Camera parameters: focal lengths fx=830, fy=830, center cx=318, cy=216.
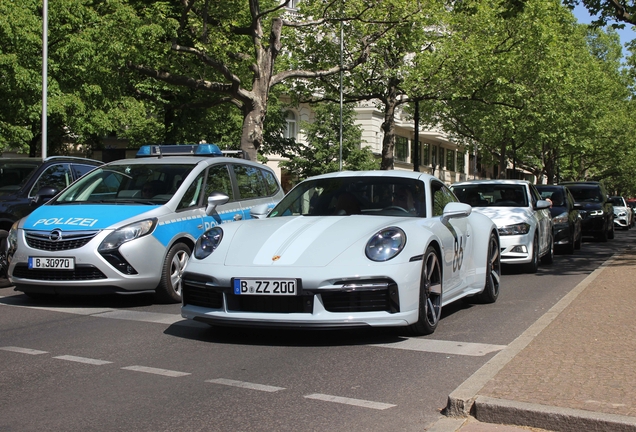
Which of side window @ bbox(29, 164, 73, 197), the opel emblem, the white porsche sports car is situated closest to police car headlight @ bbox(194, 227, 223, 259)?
the white porsche sports car

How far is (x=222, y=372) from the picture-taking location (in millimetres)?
5793

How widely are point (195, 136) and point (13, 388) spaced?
91.6ft

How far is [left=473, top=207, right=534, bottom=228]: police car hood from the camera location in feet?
44.9

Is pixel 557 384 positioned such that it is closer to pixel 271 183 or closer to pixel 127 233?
pixel 127 233

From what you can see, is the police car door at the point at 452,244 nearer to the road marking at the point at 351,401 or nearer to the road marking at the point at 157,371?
the road marking at the point at 351,401

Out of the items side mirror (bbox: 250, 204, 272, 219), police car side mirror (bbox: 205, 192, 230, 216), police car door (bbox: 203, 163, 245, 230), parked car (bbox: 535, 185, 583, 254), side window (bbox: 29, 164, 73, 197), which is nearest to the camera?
side mirror (bbox: 250, 204, 272, 219)

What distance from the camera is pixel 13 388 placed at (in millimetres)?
5336

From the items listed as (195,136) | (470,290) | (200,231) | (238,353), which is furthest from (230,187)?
(195,136)

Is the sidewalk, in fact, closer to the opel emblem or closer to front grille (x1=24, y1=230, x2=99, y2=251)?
front grille (x1=24, y1=230, x2=99, y2=251)

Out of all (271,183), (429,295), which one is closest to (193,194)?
(271,183)

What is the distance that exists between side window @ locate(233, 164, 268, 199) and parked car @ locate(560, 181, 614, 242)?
15.3 meters

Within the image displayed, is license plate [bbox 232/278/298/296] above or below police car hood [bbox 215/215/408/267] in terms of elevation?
below

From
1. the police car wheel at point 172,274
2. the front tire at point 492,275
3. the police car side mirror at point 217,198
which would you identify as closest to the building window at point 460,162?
the front tire at point 492,275

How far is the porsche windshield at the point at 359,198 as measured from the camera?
788 centimetres
